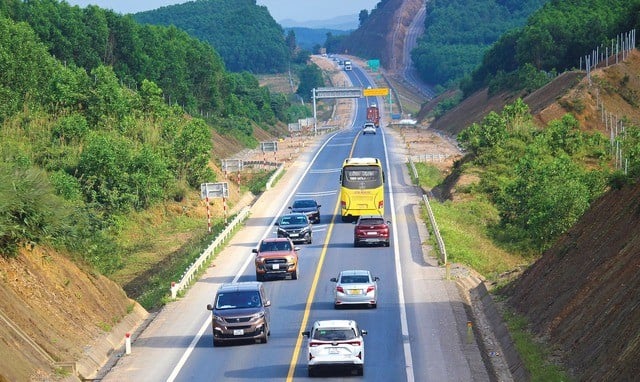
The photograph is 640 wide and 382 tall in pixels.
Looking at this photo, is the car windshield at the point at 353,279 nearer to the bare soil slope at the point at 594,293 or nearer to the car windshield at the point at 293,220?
the bare soil slope at the point at 594,293

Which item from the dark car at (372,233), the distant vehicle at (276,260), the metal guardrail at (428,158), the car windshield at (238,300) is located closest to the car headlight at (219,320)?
the car windshield at (238,300)

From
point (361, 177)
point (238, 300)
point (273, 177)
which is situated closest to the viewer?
point (238, 300)

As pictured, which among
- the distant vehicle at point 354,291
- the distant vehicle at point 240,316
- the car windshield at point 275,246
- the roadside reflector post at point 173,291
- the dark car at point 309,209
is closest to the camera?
the distant vehicle at point 240,316

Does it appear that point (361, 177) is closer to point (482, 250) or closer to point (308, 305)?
point (482, 250)

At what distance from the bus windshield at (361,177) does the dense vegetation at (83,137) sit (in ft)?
44.1

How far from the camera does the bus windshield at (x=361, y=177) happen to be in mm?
67688

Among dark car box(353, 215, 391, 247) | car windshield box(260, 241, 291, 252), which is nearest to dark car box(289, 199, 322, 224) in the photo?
dark car box(353, 215, 391, 247)

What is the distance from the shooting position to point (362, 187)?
222 ft

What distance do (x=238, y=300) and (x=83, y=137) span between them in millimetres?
46307

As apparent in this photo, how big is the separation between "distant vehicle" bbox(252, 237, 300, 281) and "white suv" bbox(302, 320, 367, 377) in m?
17.4

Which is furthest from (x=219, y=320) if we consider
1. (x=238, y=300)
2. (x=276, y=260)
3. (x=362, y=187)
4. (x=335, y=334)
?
(x=362, y=187)

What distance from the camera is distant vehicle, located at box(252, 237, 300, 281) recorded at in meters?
48.8

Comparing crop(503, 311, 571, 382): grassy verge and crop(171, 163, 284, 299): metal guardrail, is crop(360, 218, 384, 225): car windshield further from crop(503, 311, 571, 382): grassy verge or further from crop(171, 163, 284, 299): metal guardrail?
crop(503, 311, 571, 382): grassy verge

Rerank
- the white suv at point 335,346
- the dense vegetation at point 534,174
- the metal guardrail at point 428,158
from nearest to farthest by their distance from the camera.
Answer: the white suv at point 335,346
the dense vegetation at point 534,174
the metal guardrail at point 428,158
